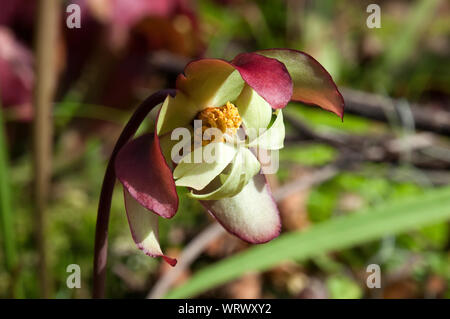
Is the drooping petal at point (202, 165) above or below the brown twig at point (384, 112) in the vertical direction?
above

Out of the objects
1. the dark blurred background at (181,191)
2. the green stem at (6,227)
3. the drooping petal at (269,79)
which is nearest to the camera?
the drooping petal at (269,79)

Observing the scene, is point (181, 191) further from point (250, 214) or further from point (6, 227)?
point (250, 214)

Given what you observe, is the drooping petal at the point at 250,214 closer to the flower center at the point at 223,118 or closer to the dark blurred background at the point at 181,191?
the flower center at the point at 223,118

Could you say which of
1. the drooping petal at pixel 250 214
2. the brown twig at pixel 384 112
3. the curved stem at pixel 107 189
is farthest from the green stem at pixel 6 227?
the brown twig at pixel 384 112

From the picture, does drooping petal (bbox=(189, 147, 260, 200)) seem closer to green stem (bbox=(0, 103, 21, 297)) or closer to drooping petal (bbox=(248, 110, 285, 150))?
drooping petal (bbox=(248, 110, 285, 150))

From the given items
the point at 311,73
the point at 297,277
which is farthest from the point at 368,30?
the point at 311,73

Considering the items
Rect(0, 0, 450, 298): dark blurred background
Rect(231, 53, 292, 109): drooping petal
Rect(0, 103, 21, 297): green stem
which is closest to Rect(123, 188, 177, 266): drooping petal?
Rect(231, 53, 292, 109): drooping petal
